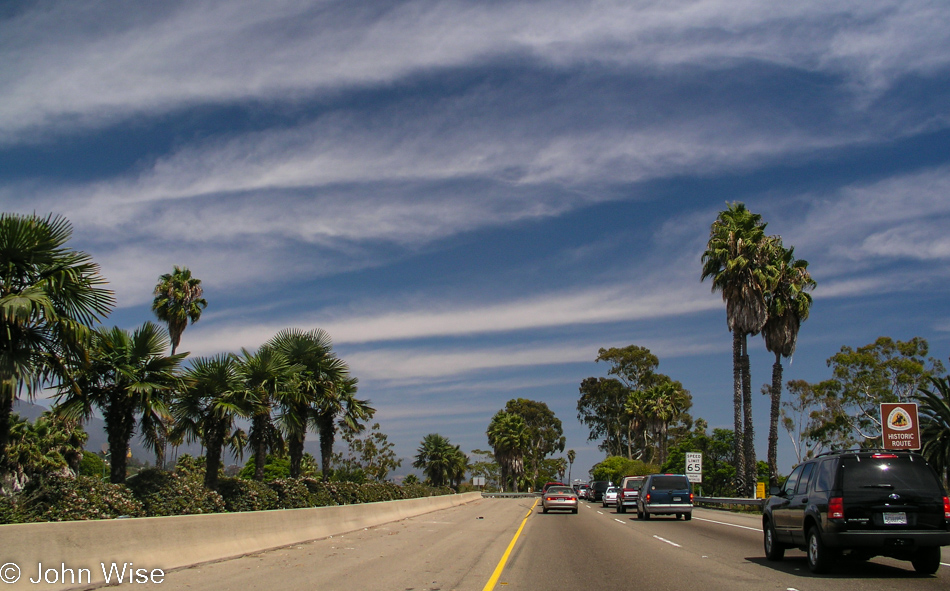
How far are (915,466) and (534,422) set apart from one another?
10267 cm

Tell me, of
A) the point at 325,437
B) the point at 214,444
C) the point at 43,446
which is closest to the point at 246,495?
the point at 214,444

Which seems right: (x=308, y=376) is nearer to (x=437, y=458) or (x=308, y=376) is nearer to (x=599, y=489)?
(x=599, y=489)

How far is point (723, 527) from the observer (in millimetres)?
23625

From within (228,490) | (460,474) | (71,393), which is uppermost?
(71,393)

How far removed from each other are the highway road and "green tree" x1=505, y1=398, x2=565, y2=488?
304 ft

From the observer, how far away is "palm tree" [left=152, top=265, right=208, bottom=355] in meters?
43.3

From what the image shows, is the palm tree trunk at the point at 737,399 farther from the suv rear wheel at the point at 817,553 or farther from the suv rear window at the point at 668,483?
the suv rear wheel at the point at 817,553

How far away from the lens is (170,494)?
54.2 feet

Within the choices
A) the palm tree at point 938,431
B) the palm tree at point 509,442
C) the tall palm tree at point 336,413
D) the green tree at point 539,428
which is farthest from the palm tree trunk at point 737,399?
the green tree at point 539,428

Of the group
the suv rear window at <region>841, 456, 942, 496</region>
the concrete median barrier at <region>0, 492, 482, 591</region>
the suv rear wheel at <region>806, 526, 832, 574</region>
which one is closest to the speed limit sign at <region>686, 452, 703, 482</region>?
the concrete median barrier at <region>0, 492, 482, 591</region>

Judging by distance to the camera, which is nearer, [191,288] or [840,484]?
[840,484]

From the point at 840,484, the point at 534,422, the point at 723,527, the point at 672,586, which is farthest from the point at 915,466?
the point at 534,422

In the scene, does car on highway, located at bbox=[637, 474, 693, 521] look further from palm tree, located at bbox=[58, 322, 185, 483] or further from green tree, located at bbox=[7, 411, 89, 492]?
green tree, located at bbox=[7, 411, 89, 492]

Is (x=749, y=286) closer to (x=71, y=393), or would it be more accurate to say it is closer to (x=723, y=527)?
(x=723, y=527)
